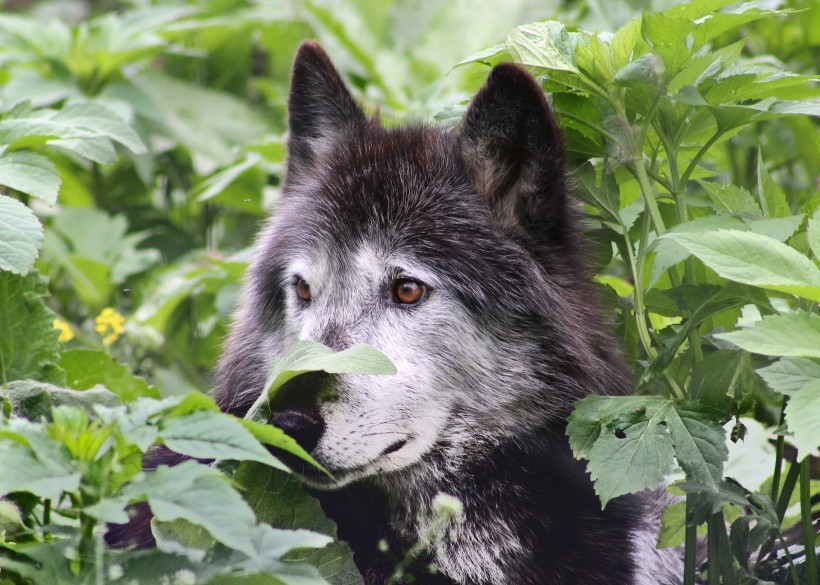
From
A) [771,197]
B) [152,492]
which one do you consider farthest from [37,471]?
[771,197]

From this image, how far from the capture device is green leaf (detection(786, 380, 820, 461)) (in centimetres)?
181

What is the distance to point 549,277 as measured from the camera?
2.61 metres

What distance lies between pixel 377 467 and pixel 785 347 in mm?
960

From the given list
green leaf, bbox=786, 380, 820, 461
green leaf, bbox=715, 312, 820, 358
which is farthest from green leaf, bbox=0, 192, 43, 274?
green leaf, bbox=786, 380, 820, 461

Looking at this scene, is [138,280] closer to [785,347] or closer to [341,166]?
[341,166]

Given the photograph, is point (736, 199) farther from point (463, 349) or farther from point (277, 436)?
point (277, 436)

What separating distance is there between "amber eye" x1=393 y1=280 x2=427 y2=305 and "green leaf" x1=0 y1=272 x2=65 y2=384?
887 millimetres

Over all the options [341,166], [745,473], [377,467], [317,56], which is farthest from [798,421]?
[317,56]

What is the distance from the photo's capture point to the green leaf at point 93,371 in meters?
2.80

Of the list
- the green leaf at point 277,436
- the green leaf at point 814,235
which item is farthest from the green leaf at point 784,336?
the green leaf at point 277,436

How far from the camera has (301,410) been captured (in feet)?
7.34

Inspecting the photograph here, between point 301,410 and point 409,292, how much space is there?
0.50m

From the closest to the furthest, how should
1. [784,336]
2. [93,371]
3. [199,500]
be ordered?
[199,500] < [784,336] < [93,371]

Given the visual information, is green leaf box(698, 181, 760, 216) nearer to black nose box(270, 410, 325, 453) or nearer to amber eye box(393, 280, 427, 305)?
amber eye box(393, 280, 427, 305)
